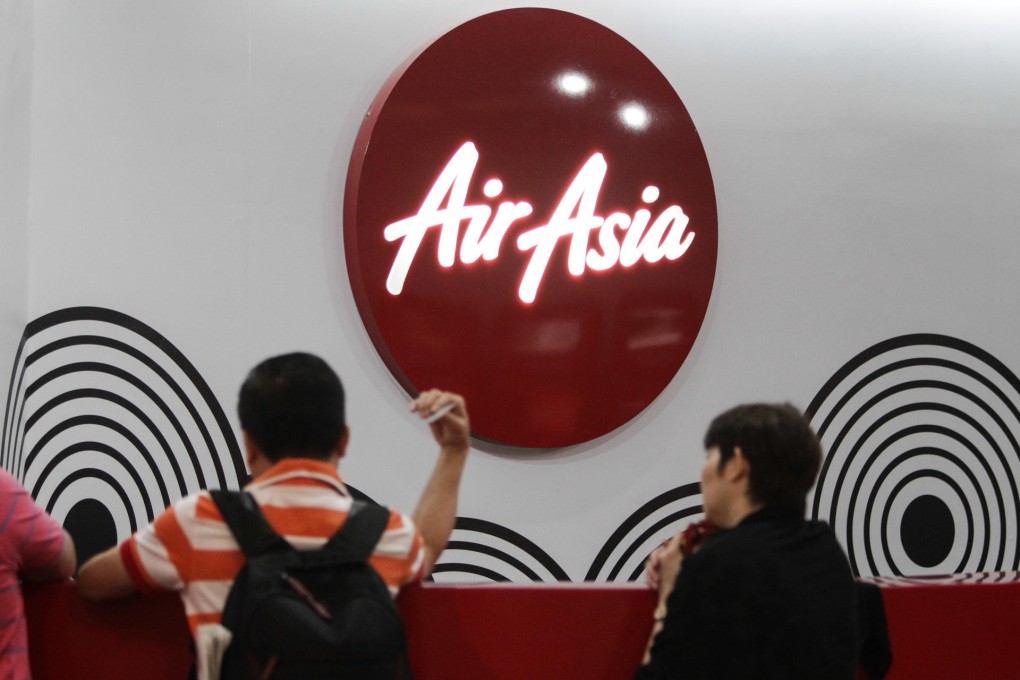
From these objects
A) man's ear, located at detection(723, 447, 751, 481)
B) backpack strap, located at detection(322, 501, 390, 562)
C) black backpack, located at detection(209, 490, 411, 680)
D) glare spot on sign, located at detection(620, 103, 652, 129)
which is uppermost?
glare spot on sign, located at detection(620, 103, 652, 129)

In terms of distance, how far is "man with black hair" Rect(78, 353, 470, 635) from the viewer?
1541 millimetres

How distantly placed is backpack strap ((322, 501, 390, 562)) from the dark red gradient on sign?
1.73m

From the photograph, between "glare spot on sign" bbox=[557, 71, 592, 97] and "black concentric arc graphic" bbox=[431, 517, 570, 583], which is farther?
"glare spot on sign" bbox=[557, 71, 592, 97]

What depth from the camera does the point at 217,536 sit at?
5.05 ft

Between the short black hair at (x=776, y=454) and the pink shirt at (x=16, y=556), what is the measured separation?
106cm

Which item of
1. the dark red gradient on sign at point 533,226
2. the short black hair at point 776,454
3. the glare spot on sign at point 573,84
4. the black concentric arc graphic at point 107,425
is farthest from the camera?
the glare spot on sign at point 573,84

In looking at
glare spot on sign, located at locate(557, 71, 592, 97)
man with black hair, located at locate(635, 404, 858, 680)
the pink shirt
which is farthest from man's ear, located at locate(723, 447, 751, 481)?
glare spot on sign, located at locate(557, 71, 592, 97)

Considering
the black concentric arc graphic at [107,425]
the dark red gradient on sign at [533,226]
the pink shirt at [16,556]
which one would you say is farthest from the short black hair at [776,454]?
the black concentric arc graphic at [107,425]

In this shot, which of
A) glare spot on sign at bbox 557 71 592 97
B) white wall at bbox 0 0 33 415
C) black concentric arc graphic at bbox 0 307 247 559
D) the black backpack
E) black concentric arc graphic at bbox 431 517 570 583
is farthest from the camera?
glare spot on sign at bbox 557 71 592 97

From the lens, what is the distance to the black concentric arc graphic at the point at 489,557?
3463 millimetres

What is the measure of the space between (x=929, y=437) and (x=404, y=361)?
2.06 metres

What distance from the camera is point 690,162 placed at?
3732mm

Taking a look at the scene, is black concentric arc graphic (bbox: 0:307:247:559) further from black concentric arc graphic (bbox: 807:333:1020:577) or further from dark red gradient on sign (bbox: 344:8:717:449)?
black concentric arc graphic (bbox: 807:333:1020:577)

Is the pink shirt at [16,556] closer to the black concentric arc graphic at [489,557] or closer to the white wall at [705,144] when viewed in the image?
the white wall at [705,144]
